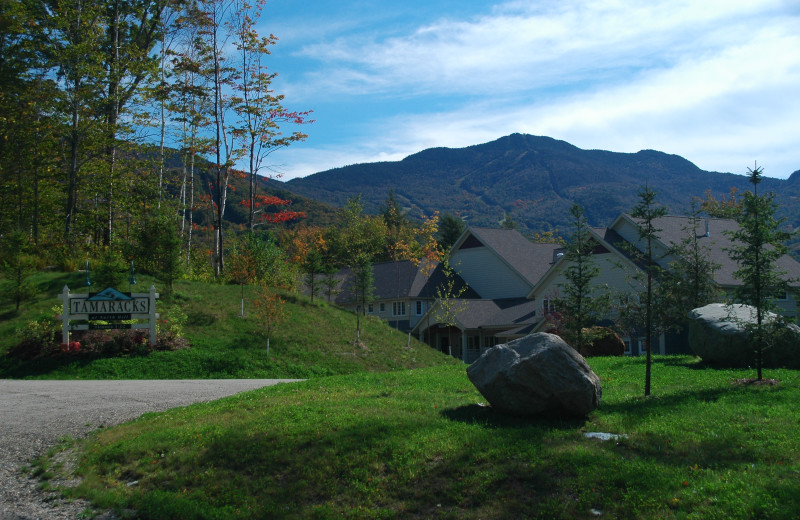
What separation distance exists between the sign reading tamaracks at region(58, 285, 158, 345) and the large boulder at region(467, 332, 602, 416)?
1357 cm

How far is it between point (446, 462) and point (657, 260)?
80.9ft

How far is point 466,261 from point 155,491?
38494mm

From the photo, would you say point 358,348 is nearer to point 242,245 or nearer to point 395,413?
point 242,245

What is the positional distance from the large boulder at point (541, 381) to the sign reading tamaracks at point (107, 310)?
534 inches

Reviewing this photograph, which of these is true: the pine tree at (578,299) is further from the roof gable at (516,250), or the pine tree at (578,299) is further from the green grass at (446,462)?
the roof gable at (516,250)

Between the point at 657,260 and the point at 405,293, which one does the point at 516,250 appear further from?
the point at 657,260

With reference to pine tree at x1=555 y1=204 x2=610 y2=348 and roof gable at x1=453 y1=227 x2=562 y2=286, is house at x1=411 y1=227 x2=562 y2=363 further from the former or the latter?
pine tree at x1=555 y1=204 x2=610 y2=348

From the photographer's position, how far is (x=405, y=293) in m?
44.0

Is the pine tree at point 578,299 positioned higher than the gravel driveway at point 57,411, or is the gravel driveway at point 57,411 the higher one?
the pine tree at point 578,299

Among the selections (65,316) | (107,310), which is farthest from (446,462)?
(65,316)

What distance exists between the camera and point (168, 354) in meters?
18.9

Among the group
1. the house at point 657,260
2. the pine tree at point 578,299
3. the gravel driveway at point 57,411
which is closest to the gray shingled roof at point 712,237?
the house at point 657,260

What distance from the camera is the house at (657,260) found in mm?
29141

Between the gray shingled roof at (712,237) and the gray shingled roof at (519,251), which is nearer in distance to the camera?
the gray shingled roof at (712,237)
